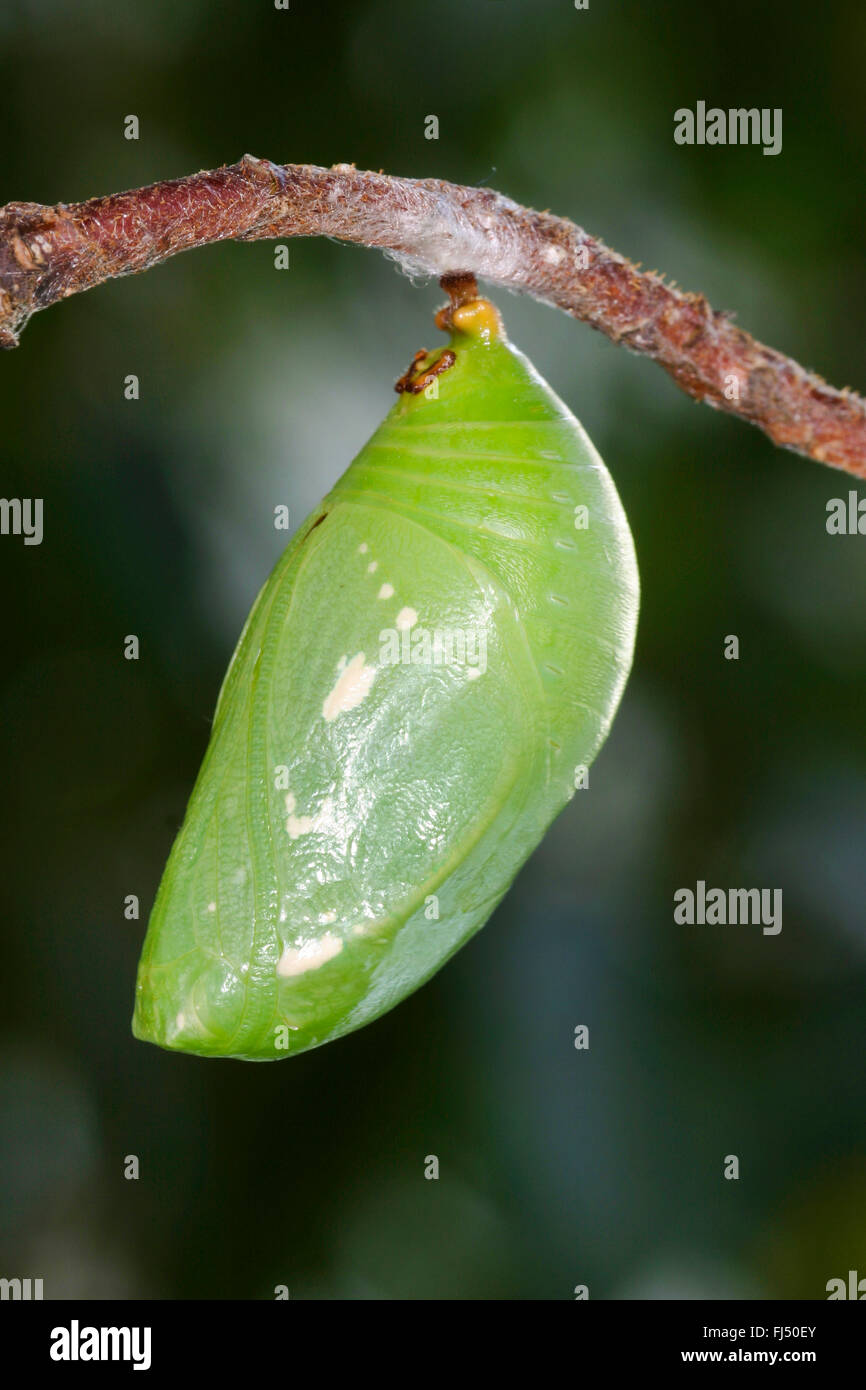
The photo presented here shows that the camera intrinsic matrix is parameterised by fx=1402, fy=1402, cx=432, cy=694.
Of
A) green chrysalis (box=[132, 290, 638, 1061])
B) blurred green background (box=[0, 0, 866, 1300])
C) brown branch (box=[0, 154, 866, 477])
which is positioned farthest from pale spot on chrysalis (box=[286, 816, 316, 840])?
blurred green background (box=[0, 0, 866, 1300])

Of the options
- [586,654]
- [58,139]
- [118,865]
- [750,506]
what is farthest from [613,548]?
[58,139]

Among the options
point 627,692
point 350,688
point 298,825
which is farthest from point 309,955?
point 627,692

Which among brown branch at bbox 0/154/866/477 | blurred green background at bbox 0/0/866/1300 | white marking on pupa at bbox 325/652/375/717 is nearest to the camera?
brown branch at bbox 0/154/866/477

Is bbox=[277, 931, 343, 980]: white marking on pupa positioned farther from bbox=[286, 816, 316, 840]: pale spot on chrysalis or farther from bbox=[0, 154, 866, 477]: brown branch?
bbox=[0, 154, 866, 477]: brown branch

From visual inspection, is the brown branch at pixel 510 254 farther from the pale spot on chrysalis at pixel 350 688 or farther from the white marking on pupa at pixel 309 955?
the white marking on pupa at pixel 309 955

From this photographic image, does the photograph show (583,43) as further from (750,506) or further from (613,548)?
(613,548)

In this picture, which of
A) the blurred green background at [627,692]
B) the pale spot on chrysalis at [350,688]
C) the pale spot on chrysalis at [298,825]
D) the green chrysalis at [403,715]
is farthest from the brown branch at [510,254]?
the blurred green background at [627,692]
